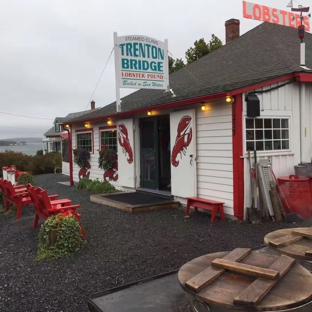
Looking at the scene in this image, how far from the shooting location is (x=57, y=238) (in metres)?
4.83

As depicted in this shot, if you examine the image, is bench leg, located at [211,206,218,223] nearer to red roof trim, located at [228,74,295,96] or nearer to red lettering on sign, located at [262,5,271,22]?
red roof trim, located at [228,74,295,96]

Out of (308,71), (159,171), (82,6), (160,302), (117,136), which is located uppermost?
(82,6)

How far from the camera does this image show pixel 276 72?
7.28 metres

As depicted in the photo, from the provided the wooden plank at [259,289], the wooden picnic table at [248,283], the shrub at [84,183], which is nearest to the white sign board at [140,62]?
the shrub at [84,183]

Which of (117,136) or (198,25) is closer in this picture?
(117,136)

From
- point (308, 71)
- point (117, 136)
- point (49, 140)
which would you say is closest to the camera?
point (308, 71)

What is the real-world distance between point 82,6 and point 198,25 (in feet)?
40.5

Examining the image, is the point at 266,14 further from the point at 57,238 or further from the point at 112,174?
the point at 57,238

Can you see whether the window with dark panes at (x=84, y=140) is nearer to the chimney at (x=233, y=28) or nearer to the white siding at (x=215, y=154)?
the white siding at (x=215, y=154)

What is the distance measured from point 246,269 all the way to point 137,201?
6219 mm

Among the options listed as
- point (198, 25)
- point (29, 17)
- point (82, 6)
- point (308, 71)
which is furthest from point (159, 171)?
point (198, 25)

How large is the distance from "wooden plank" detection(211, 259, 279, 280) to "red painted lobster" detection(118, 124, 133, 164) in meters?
7.79

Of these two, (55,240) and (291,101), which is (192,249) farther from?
(291,101)

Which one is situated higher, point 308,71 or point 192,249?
point 308,71
